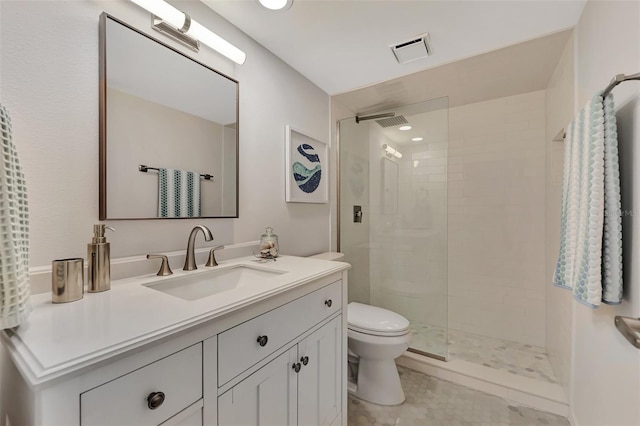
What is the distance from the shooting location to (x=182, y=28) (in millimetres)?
1107

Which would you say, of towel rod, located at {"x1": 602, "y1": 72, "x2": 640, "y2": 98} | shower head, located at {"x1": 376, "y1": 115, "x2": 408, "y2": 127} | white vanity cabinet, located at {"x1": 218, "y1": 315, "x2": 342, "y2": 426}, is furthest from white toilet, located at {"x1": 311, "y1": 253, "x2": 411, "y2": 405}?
shower head, located at {"x1": 376, "y1": 115, "x2": 408, "y2": 127}

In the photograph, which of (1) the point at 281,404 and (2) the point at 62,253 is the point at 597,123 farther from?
(2) the point at 62,253

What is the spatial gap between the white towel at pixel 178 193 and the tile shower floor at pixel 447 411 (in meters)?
1.46

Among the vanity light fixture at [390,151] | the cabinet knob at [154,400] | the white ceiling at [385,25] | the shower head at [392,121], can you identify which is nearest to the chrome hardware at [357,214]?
the vanity light fixture at [390,151]

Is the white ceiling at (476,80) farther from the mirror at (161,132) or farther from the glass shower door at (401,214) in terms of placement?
the mirror at (161,132)

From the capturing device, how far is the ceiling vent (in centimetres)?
159

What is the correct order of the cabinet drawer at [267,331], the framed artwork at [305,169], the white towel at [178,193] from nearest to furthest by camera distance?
1. the cabinet drawer at [267,331]
2. the white towel at [178,193]
3. the framed artwork at [305,169]

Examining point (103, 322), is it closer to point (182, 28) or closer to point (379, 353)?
point (182, 28)

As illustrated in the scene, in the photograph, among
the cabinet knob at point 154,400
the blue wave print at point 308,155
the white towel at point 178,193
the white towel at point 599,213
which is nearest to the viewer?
the cabinet knob at point 154,400

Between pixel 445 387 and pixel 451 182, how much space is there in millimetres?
1754

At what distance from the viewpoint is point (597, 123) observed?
3.14ft

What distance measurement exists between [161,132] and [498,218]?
267 centimetres

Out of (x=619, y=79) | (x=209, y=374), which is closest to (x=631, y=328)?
(x=619, y=79)

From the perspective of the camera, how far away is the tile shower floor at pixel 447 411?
1.53m
